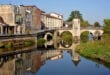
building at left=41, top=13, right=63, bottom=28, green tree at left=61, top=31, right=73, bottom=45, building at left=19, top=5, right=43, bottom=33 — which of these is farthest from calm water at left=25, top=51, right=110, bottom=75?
building at left=41, top=13, right=63, bottom=28

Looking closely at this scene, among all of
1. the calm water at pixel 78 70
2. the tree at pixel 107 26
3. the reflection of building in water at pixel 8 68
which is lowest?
the calm water at pixel 78 70

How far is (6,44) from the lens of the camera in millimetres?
55375

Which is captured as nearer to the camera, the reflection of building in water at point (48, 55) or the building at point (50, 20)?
the reflection of building in water at point (48, 55)

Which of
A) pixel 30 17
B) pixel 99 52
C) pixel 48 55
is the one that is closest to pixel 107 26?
pixel 30 17

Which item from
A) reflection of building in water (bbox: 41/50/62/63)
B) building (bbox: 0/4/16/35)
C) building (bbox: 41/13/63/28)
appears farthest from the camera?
building (bbox: 41/13/63/28)

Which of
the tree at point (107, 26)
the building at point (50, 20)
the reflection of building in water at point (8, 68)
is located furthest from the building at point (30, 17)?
the reflection of building in water at point (8, 68)

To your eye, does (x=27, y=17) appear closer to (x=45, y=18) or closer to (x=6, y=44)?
(x=45, y=18)

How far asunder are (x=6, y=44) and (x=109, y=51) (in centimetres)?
1861

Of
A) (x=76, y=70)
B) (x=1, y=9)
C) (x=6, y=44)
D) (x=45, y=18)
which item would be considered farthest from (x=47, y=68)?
(x=45, y=18)

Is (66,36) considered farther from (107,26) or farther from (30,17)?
(107,26)

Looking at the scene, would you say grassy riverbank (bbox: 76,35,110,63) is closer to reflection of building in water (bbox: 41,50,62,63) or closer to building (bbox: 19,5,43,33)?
reflection of building in water (bbox: 41,50,62,63)

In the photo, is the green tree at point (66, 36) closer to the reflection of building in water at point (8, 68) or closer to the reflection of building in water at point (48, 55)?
the reflection of building in water at point (48, 55)

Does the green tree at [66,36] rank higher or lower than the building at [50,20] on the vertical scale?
lower

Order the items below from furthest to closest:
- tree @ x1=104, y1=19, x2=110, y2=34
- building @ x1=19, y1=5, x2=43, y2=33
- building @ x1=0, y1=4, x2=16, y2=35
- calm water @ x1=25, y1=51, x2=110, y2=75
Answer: building @ x1=19, y1=5, x2=43, y2=33 < tree @ x1=104, y1=19, x2=110, y2=34 < building @ x1=0, y1=4, x2=16, y2=35 < calm water @ x1=25, y1=51, x2=110, y2=75
